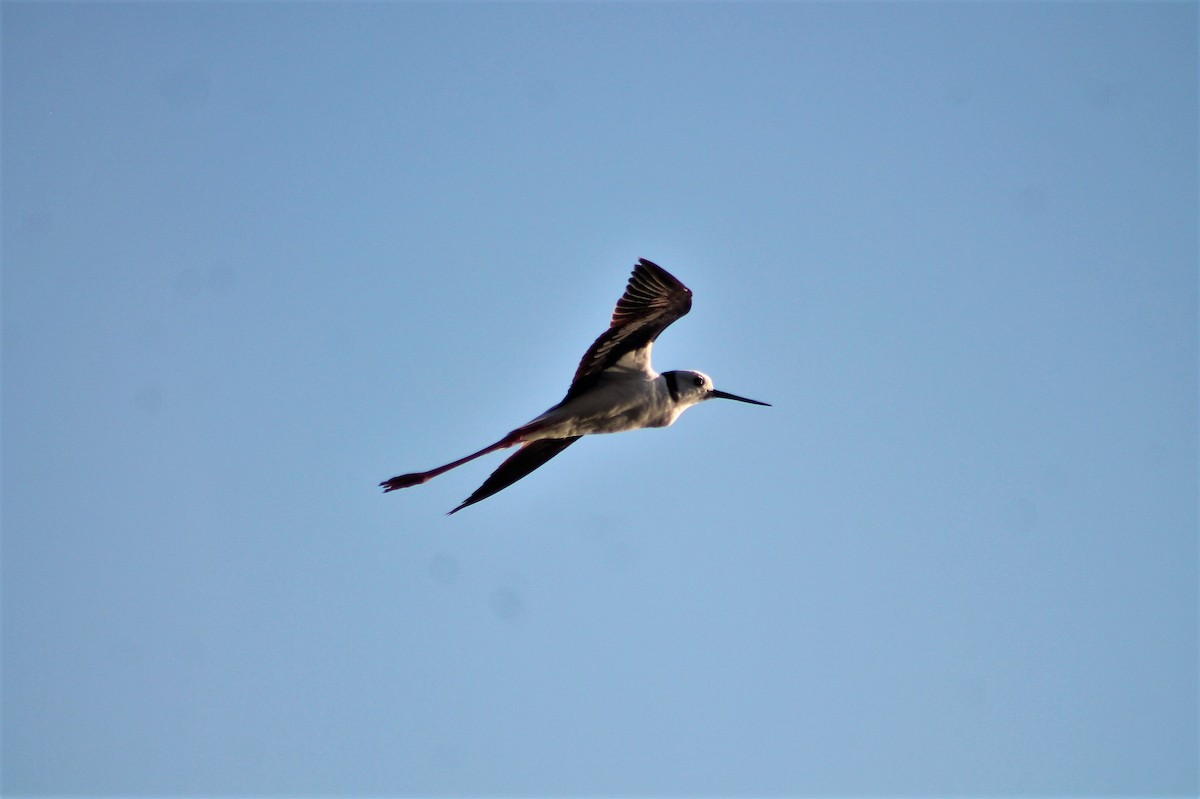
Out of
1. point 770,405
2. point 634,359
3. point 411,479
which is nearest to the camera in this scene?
point 411,479

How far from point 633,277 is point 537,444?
2200 millimetres

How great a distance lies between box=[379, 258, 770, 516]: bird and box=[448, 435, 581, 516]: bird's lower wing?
0.35 ft

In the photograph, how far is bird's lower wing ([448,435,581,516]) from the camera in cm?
1142

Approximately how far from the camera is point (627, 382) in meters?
10.7

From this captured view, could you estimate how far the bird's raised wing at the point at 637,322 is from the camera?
1016 cm

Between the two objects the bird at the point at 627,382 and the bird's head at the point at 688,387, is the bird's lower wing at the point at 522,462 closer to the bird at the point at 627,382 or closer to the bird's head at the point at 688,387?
the bird at the point at 627,382

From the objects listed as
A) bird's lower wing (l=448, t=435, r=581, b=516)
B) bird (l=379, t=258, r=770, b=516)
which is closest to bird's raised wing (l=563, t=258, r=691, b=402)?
bird (l=379, t=258, r=770, b=516)

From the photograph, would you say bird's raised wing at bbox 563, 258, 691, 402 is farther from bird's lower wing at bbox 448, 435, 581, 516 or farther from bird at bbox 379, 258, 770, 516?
bird's lower wing at bbox 448, 435, 581, 516

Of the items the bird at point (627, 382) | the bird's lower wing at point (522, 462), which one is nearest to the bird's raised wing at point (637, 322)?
the bird at point (627, 382)

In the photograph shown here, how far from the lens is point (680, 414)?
11.3 meters

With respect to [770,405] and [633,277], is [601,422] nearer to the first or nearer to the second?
[633,277]

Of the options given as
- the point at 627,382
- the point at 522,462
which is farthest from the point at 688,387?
the point at 522,462

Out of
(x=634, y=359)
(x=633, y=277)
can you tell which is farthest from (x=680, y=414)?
(x=633, y=277)

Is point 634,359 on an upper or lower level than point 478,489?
upper
